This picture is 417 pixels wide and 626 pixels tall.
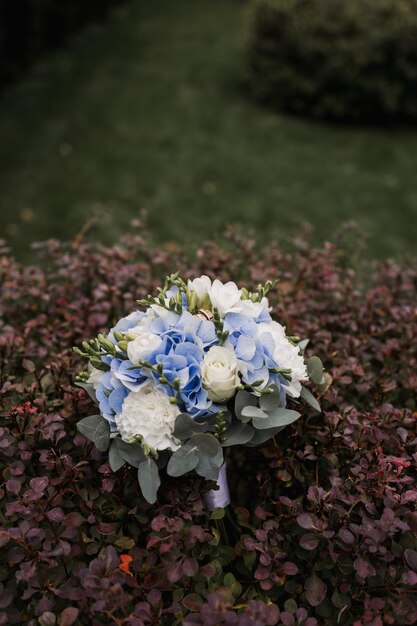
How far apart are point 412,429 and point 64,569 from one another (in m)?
1.12

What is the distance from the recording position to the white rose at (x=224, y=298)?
1.78 metres

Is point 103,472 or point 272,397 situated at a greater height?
point 272,397

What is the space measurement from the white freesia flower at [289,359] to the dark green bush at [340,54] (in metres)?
5.16

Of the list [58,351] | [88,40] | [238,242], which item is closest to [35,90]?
[88,40]

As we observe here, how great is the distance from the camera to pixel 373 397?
88.4 inches

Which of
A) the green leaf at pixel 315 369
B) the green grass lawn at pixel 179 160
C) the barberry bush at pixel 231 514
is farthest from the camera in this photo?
the green grass lawn at pixel 179 160

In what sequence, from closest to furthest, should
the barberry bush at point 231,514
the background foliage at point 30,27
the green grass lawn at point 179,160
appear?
1. the barberry bush at point 231,514
2. the green grass lawn at point 179,160
3. the background foliage at point 30,27

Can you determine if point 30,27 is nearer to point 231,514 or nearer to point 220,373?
point 231,514

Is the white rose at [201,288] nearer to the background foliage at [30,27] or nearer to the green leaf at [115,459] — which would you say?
the green leaf at [115,459]

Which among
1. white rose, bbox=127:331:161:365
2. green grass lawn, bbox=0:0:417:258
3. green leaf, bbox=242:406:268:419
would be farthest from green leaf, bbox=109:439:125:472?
green grass lawn, bbox=0:0:417:258

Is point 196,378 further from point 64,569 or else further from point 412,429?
point 412,429

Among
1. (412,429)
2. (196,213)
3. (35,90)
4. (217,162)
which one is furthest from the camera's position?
(35,90)

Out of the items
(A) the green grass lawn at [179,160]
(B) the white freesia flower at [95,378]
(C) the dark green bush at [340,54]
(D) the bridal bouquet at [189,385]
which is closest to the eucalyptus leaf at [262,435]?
(D) the bridal bouquet at [189,385]

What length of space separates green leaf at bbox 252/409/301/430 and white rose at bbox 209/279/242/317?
30cm
